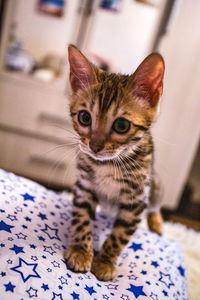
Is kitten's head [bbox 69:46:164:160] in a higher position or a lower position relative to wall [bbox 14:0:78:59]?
lower

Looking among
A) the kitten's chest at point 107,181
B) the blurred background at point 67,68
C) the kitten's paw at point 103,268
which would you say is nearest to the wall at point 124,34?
the blurred background at point 67,68

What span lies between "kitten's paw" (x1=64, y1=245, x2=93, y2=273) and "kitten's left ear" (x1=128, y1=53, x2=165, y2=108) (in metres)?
0.40

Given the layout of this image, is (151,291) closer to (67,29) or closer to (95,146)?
(95,146)

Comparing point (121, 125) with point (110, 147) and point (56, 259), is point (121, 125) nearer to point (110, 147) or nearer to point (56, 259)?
Answer: point (110, 147)

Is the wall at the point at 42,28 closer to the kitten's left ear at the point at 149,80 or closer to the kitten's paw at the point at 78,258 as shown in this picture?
the kitten's left ear at the point at 149,80

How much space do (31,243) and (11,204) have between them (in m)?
0.15

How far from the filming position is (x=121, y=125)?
0.69 m

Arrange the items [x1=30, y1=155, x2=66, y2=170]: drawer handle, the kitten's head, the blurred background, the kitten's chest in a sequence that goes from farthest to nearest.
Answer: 1. [x1=30, y1=155, x2=66, y2=170]: drawer handle
2. the blurred background
3. the kitten's chest
4. the kitten's head

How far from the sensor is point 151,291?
709mm

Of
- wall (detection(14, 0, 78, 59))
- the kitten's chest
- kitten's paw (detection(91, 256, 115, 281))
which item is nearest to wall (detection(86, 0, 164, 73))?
wall (detection(14, 0, 78, 59))

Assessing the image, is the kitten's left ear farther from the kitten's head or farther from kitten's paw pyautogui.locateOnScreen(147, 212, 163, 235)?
kitten's paw pyautogui.locateOnScreen(147, 212, 163, 235)

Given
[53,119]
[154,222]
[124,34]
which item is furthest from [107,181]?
[124,34]

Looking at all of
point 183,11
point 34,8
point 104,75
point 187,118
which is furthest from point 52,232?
point 34,8

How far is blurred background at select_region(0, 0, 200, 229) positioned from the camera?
4.97 feet
